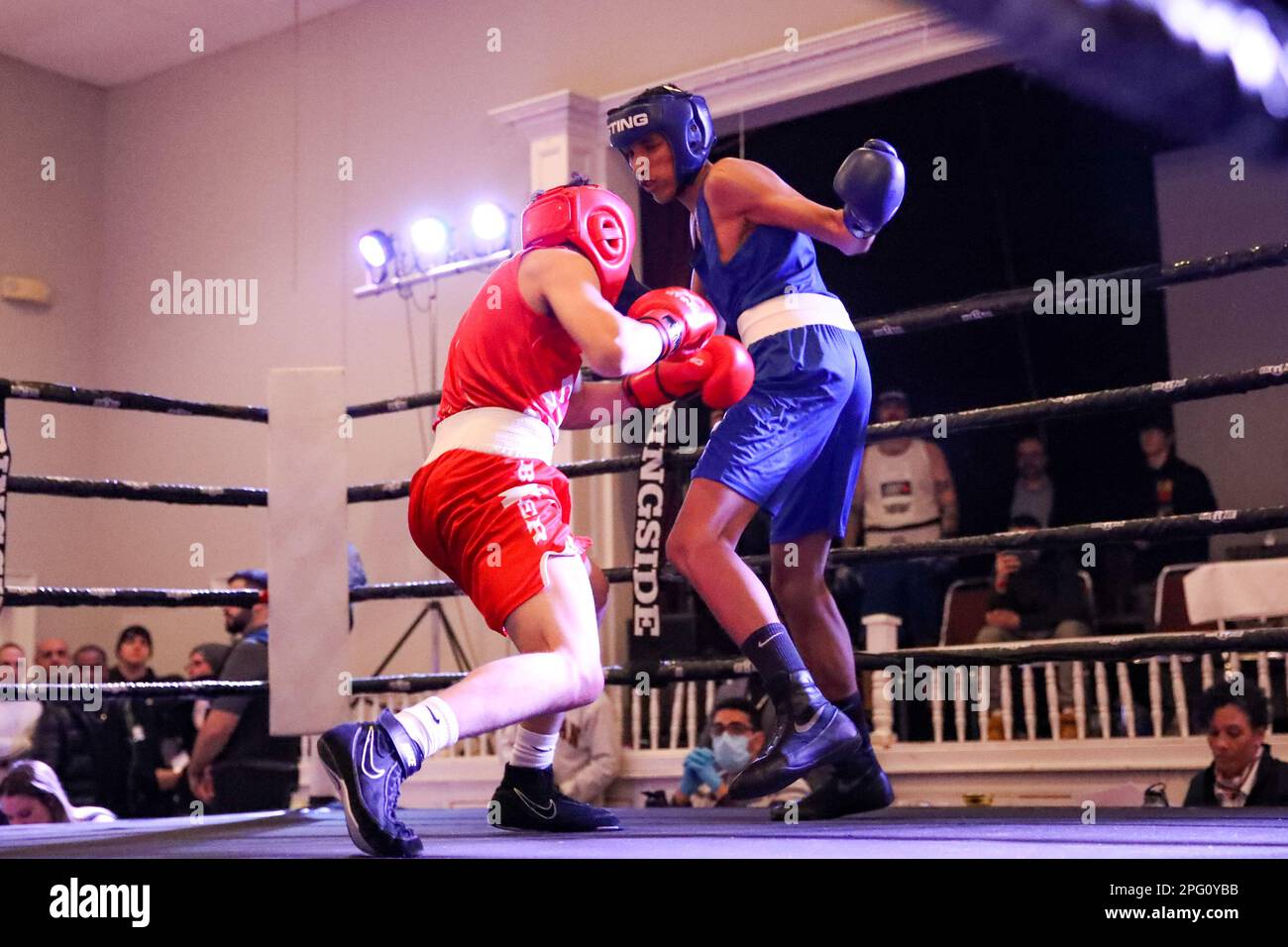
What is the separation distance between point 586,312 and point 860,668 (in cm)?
107

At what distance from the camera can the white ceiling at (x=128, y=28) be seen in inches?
317

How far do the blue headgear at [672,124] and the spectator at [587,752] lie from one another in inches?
147

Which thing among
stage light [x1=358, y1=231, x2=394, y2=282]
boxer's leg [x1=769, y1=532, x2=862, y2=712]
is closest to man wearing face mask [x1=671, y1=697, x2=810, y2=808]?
boxer's leg [x1=769, y1=532, x2=862, y2=712]

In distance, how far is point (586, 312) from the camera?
6.19 ft

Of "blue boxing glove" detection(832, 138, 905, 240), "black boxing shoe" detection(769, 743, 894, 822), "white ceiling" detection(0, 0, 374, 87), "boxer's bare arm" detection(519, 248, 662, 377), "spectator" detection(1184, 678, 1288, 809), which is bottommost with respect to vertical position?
"spectator" detection(1184, 678, 1288, 809)

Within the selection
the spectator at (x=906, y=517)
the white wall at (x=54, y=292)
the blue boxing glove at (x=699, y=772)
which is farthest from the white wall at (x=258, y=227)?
the spectator at (x=906, y=517)

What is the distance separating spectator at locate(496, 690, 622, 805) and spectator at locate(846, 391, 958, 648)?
3.92ft

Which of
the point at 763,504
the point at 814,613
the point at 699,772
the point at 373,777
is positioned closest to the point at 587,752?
the point at 699,772

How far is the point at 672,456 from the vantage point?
115 inches

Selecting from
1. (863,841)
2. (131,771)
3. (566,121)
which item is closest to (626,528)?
(566,121)

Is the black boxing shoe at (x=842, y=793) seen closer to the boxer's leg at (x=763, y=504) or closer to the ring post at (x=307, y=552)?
the boxer's leg at (x=763, y=504)

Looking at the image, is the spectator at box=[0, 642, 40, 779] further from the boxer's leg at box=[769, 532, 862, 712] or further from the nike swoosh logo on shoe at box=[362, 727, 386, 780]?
the nike swoosh logo on shoe at box=[362, 727, 386, 780]

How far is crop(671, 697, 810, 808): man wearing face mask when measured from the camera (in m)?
4.99
